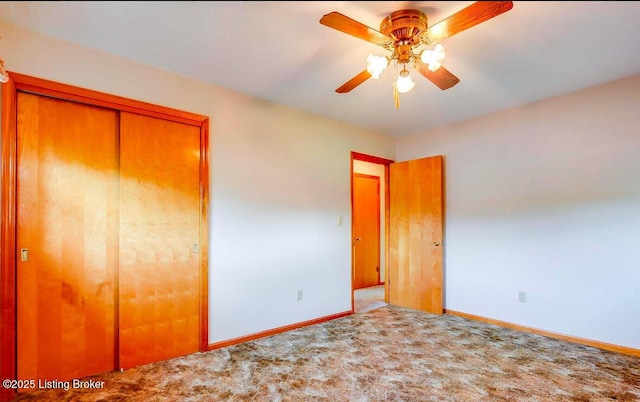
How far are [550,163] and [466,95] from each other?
1116mm

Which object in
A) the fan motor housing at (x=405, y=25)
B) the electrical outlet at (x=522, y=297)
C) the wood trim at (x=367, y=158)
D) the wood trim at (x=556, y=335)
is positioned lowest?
the wood trim at (x=556, y=335)

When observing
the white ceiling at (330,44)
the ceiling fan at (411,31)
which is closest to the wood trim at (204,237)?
the white ceiling at (330,44)

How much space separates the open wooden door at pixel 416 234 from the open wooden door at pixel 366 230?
42.5 inches

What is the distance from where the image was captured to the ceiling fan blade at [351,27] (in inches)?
58.4

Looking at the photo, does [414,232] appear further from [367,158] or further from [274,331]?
[274,331]

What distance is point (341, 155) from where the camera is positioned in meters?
3.81

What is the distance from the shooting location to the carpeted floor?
1994 mm

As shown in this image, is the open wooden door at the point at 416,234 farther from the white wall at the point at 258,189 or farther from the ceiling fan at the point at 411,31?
the ceiling fan at the point at 411,31

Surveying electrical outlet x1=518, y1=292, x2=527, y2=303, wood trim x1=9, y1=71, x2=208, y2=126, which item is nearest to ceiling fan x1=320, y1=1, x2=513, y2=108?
wood trim x1=9, y1=71, x2=208, y2=126

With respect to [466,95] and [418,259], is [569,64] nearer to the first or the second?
[466,95]

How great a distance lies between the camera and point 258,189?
3.03 metres

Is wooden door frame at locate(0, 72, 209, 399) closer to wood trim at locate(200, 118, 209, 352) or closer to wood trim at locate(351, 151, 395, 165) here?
wood trim at locate(200, 118, 209, 352)

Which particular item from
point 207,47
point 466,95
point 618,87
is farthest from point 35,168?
point 618,87

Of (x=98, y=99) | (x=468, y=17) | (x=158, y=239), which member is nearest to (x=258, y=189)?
(x=158, y=239)
